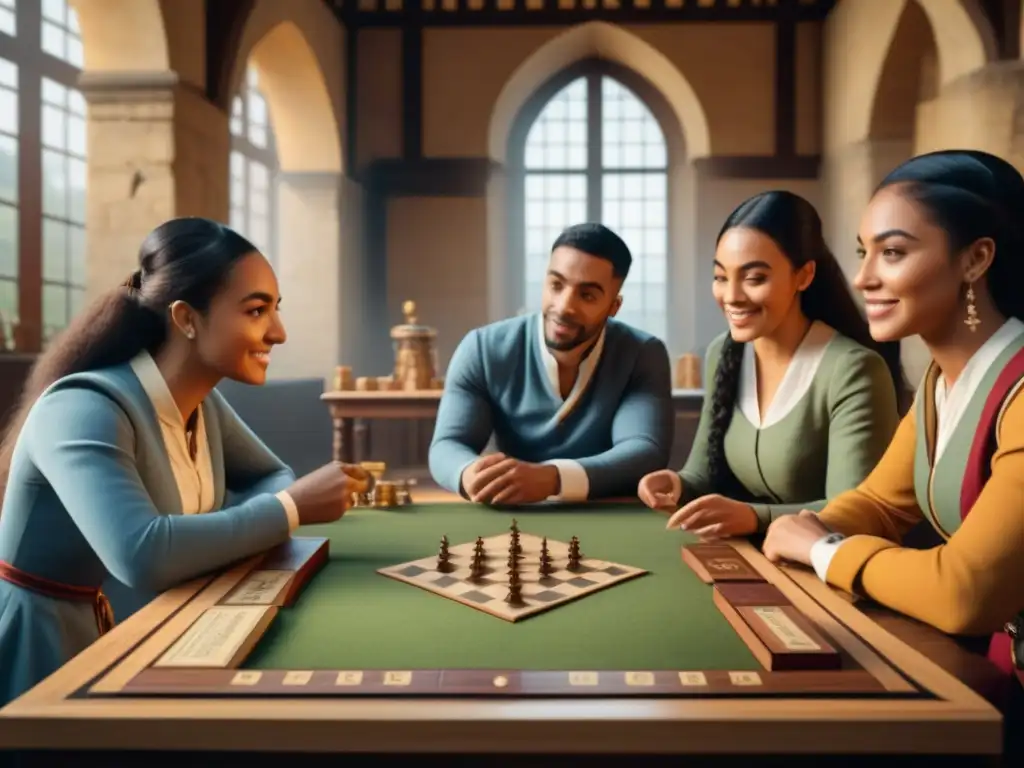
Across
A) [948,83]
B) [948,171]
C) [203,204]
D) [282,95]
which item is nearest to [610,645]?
[948,171]

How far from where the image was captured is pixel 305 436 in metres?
8.14

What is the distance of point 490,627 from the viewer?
1396 millimetres

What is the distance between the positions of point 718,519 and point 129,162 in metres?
5.10

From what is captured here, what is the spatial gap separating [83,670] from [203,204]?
18.4 feet

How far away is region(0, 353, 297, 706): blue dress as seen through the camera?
5.20 ft

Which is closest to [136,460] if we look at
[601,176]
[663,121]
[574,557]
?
[574,557]

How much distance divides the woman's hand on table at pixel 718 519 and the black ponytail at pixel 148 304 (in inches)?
43.3

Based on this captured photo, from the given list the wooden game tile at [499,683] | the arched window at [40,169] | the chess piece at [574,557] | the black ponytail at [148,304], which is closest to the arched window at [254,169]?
the arched window at [40,169]

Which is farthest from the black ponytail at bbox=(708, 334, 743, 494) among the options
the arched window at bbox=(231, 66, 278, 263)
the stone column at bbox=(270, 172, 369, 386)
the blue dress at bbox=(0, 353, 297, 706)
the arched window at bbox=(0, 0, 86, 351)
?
the arched window at bbox=(231, 66, 278, 263)

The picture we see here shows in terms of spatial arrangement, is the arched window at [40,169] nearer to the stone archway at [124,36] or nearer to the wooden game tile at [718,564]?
the stone archway at [124,36]

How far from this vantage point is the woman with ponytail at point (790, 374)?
7.11 ft

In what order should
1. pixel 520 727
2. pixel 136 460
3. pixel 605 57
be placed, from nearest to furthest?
pixel 520 727 < pixel 136 460 < pixel 605 57

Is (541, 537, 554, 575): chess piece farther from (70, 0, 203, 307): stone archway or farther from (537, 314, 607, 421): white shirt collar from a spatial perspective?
(70, 0, 203, 307): stone archway

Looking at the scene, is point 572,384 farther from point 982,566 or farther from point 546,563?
point 982,566
